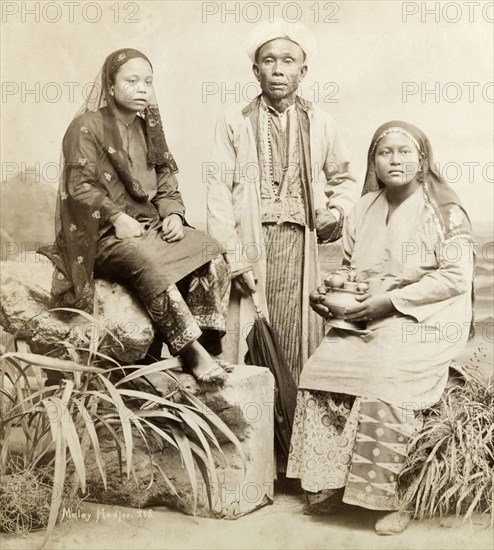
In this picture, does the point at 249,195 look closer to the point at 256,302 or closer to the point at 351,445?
the point at 256,302

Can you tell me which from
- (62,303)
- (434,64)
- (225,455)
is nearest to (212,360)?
(225,455)

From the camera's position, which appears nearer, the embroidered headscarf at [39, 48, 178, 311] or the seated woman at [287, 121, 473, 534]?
the seated woman at [287, 121, 473, 534]

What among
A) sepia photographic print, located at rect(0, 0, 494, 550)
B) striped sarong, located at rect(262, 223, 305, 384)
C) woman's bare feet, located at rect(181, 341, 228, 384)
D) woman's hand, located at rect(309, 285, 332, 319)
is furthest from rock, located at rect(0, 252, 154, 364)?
woman's hand, located at rect(309, 285, 332, 319)

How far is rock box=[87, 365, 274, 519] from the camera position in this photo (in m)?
3.72

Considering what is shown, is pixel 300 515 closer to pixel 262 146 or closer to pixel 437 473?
pixel 437 473

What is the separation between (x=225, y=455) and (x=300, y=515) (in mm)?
369

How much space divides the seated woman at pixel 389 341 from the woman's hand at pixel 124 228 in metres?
0.74

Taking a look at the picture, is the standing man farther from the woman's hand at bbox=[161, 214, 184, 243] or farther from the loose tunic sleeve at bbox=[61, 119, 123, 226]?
the loose tunic sleeve at bbox=[61, 119, 123, 226]

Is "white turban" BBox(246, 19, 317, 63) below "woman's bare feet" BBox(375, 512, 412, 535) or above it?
above

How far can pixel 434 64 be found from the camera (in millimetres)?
3973

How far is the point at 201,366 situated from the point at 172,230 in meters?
0.52

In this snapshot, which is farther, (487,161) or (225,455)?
(487,161)

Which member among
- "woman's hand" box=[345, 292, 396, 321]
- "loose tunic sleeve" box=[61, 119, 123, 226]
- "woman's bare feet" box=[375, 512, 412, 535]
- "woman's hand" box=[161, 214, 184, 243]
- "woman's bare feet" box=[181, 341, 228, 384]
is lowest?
"woman's bare feet" box=[375, 512, 412, 535]

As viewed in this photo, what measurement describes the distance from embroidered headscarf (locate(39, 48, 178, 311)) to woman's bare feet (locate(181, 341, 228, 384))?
41 cm
